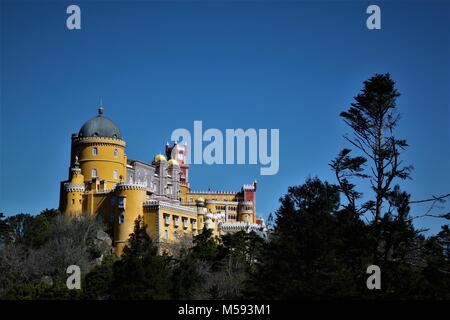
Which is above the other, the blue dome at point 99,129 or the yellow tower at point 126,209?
the blue dome at point 99,129

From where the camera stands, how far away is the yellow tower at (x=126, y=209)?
62.3 m

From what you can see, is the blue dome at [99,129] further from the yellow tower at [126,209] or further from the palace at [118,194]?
the yellow tower at [126,209]

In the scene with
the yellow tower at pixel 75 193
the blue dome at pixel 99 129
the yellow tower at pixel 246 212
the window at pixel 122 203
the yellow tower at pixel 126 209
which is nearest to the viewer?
the yellow tower at pixel 126 209

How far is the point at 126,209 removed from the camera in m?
63.1

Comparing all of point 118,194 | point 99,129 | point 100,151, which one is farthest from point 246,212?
point 118,194

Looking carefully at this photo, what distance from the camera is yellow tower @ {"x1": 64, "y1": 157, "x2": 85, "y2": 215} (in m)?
65.8

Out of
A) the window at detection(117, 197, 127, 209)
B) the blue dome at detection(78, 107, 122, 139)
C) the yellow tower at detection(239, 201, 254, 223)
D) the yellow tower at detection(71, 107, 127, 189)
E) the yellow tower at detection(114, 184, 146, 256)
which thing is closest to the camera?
the yellow tower at detection(114, 184, 146, 256)

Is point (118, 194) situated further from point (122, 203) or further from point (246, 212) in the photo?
point (246, 212)

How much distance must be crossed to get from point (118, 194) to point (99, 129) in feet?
28.6

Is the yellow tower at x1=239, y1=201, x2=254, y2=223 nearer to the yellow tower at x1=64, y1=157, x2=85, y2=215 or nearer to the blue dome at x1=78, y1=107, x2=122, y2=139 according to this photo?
the blue dome at x1=78, y1=107, x2=122, y2=139

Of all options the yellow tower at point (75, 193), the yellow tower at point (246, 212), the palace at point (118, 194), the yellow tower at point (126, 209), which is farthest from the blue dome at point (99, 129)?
the yellow tower at point (246, 212)

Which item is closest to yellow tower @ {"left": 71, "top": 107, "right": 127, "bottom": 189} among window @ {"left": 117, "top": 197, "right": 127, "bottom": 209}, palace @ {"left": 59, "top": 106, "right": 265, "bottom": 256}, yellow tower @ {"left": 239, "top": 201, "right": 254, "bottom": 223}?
palace @ {"left": 59, "top": 106, "right": 265, "bottom": 256}
